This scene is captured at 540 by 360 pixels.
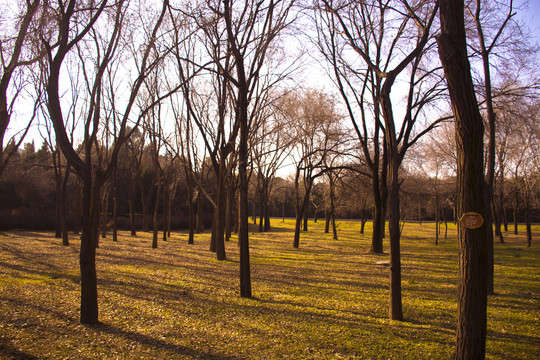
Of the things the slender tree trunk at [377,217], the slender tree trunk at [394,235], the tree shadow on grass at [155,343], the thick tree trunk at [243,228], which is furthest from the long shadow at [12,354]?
the slender tree trunk at [377,217]

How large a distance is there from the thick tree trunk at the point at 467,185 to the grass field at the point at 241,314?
44.0 inches

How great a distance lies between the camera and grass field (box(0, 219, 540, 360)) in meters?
4.78

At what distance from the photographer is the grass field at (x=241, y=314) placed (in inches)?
188

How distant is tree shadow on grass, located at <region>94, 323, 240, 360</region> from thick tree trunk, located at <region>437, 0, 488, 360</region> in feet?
9.01

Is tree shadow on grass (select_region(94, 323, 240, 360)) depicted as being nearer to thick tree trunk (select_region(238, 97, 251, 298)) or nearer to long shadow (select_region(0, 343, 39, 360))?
long shadow (select_region(0, 343, 39, 360))

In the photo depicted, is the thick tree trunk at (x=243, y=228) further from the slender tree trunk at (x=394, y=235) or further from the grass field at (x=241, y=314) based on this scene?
the slender tree trunk at (x=394, y=235)

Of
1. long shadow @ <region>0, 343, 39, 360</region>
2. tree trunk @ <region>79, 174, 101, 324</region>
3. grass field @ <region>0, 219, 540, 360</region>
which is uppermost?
tree trunk @ <region>79, 174, 101, 324</region>

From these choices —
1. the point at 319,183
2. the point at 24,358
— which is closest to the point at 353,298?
the point at 24,358

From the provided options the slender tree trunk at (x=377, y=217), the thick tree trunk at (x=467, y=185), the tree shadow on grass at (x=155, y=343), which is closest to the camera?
the thick tree trunk at (x=467, y=185)

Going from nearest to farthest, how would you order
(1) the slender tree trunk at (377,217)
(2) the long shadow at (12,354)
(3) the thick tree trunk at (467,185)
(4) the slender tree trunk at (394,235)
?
(3) the thick tree trunk at (467,185)
(2) the long shadow at (12,354)
(4) the slender tree trunk at (394,235)
(1) the slender tree trunk at (377,217)

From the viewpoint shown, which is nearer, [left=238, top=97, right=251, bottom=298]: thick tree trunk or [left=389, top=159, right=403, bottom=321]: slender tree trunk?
[left=389, top=159, right=403, bottom=321]: slender tree trunk

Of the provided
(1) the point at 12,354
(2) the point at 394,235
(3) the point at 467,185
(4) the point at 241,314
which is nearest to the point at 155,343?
(1) the point at 12,354

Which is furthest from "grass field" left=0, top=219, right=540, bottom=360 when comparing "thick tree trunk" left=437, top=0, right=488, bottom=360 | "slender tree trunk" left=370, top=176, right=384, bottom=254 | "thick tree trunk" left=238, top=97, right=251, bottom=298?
"slender tree trunk" left=370, top=176, right=384, bottom=254

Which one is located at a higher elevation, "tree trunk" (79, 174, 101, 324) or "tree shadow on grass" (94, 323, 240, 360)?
"tree trunk" (79, 174, 101, 324)
